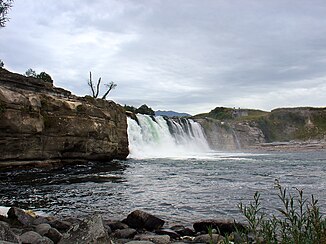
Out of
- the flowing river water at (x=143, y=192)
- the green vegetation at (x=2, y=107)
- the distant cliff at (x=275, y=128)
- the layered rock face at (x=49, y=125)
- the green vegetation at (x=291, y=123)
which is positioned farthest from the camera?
the green vegetation at (x=291, y=123)

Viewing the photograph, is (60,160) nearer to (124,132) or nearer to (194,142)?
(124,132)

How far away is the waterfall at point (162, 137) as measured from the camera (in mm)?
38031

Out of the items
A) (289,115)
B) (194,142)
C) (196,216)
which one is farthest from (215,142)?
(196,216)

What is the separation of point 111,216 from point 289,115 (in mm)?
89835

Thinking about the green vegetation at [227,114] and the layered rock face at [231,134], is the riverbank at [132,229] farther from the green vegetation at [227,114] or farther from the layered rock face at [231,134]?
the green vegetation at [227,114]

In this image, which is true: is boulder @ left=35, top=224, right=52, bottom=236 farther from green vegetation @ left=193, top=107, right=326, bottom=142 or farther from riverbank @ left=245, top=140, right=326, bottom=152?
green vegetation @ left=193, top=107, right=326, bottom=142

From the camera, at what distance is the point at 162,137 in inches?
1718

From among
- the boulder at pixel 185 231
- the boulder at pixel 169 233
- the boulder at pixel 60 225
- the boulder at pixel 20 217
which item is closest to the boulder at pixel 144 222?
the boulder at pixel 169 233

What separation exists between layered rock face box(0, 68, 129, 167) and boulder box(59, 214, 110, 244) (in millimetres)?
14759

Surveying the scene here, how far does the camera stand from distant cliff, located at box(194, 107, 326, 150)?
7606 centimetres

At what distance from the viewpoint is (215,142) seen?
65438 millimetres

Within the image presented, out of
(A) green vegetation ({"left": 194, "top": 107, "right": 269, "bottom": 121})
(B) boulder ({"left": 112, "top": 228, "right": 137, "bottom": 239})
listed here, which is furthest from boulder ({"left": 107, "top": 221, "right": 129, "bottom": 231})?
(A) green vegetation ({"left": 194, "top": 107, "right": 269, "bottom": 121})

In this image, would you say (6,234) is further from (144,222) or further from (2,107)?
(2,107)

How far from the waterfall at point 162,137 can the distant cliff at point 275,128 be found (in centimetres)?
1661
